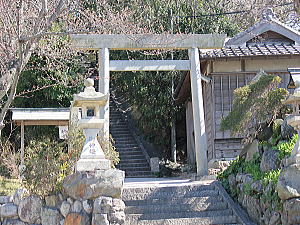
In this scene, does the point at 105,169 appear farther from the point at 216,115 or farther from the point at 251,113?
the point at 216,115

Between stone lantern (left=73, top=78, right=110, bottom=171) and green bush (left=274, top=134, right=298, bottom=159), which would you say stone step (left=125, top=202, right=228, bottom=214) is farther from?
green bush (left=274, top=134, right=298, bottom=159)

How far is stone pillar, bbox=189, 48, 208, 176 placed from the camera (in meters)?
11.9

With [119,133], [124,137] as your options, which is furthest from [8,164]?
[119,133]

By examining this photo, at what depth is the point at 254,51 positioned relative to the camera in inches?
549

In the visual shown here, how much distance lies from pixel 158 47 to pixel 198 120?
226cm

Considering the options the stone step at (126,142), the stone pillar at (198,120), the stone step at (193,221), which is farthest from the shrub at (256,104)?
the stone step at (126,142)

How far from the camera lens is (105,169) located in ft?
24.6

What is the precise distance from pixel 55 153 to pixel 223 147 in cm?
732

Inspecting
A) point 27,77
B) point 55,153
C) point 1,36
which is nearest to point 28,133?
point 27,77

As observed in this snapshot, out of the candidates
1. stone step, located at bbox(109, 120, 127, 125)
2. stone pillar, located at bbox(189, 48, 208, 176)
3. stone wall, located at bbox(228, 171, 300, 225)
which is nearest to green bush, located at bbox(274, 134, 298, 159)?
stone wall, located at bbox(228, 171, 300, 225)

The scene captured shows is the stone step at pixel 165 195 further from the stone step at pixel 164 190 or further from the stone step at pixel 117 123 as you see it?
the stone step at pixel 117 123

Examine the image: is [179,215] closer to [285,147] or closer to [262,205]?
[262,205]

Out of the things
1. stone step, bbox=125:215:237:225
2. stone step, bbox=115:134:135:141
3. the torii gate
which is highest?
the torii gate

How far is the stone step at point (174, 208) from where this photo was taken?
823cm
